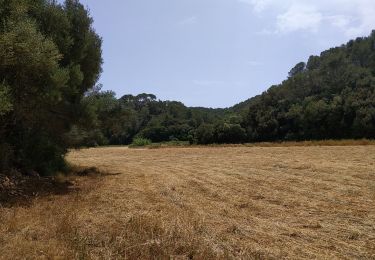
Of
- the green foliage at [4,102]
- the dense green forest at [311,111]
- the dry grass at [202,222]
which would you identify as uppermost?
the dense green forest at [311,111]

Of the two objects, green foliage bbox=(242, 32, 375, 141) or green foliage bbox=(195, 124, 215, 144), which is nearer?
green foliage bbox=(242, 32, 375, 141)

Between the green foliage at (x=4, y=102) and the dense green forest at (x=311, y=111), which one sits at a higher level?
the dense green forest at (x=311, y=111)

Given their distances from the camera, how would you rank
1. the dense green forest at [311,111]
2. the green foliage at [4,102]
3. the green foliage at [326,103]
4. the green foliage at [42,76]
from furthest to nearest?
Result: the dense green forest at [311,111] → the green foliage at [326,103] → the green foliage at [42,76] → the green foliage at [4,102]

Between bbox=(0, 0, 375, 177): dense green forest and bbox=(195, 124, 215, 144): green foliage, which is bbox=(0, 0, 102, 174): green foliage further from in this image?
bbox=(195, 124, 215, 144): green foliage

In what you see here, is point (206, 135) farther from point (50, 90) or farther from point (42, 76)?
point (42, 76)

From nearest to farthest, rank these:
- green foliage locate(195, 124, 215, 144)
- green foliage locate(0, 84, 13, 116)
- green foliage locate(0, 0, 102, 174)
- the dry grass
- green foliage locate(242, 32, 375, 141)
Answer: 1. the dry grass
2. green foliage locate(0, 84, 13, 116)
3. green foliage locate(0, 0, 102, 174)
4. green foliage locate(242, 32, 375, 141)
5. green foliage locate(195, 124, 215, 144)

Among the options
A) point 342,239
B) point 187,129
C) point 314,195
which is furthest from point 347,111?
point 342,239

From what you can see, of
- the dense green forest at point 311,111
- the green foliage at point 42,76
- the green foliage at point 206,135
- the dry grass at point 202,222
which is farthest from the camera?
the green foliage at point 206,135

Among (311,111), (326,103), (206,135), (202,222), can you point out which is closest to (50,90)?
(202,222)

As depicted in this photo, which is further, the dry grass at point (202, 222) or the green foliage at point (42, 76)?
the green foliage at point (42, 76)

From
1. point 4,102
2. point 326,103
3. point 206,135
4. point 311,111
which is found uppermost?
point 326,103

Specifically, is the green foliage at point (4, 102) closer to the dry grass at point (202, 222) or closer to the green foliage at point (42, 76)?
the green foliage at point (42, 76)

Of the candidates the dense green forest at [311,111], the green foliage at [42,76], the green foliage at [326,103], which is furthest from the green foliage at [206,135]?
the green foliage at [42,76]

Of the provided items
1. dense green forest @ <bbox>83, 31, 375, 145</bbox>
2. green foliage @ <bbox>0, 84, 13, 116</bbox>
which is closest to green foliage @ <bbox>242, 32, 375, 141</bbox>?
dense green forest @ <bbox>83, 31, 375, 145</bbox>
